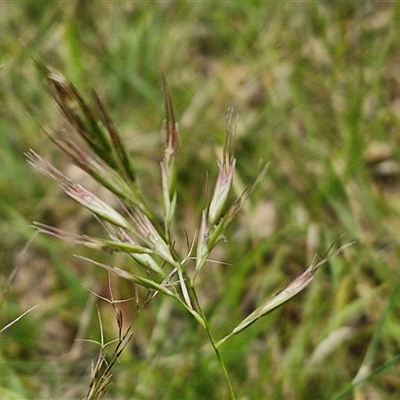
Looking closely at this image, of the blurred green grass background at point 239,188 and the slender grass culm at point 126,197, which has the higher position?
the slender grass culm at point 126,197

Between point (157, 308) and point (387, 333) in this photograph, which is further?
point (157, 308)

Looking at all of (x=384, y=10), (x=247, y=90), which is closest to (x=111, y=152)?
(x=247, y=90)

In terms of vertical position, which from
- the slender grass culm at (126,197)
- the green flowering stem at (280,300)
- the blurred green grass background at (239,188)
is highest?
the slender grass culm at (126,197)

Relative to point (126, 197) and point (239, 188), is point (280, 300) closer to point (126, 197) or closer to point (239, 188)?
point (126, 197)

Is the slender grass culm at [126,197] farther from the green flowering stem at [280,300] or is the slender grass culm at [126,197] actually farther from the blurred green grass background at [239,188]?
the blurred green grass background at [239,188]

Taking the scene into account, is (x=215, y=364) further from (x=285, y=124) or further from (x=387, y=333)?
(x=285, y=124)

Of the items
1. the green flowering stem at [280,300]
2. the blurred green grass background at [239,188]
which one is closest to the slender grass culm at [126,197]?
the green flowering stem at [280,300]

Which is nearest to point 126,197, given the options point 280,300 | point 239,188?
point 280,300

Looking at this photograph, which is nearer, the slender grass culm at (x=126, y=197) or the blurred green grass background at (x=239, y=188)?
the slender grass culm at (x=126, y=197)

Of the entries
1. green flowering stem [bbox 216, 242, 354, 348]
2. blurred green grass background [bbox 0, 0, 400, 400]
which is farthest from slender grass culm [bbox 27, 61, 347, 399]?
blurred green grass background [bbox 0, 0, 400, 400]
